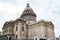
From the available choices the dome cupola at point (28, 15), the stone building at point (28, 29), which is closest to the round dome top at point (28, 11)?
the dome cupola at point (28, 15)

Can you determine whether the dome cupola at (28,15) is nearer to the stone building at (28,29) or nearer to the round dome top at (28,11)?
the round dome top at (28,11)

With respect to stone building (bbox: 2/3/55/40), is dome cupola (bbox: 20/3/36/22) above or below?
above

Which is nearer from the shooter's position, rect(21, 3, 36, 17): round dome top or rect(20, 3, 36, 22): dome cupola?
rect(20, 3, 36, 22): dome cupola

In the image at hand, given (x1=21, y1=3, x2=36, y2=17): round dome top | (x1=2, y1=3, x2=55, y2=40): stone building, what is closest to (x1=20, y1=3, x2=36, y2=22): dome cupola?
(x1=21, y1=3, x2=36, y2=17): round dome top

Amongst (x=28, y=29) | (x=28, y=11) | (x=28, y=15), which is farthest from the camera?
(x=28, y=11)

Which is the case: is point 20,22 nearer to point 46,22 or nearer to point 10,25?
point 10,25

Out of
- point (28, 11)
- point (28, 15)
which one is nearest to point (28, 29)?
point (28, 15)

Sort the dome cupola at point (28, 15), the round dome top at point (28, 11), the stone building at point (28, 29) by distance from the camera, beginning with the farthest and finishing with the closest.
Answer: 1. the round dome top at point (28, 11)
2. the dome cupola at point (28, 15)
3. the stone building at point (28, 29)

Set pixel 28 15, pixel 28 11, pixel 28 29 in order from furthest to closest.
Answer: pixel 28 11
pixel 28 15
pixel 28 29

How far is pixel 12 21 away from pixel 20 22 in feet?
9.44

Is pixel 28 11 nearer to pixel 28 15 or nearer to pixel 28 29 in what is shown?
pixel 28 15

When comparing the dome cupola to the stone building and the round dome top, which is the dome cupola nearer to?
the round dome top

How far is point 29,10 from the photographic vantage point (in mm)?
39938

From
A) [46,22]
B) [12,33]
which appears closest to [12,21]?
[12,33]
